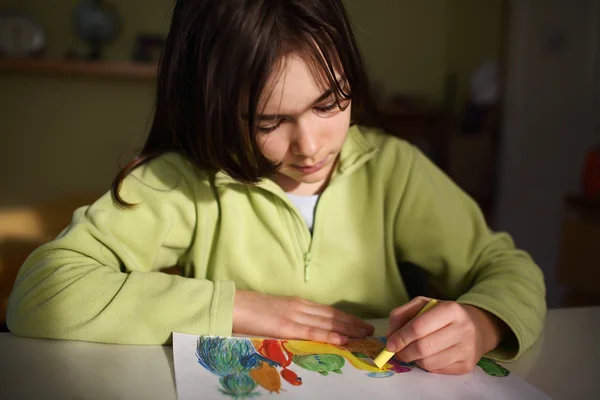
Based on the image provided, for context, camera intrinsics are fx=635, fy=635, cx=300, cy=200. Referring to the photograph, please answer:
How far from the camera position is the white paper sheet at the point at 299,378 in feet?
1.86

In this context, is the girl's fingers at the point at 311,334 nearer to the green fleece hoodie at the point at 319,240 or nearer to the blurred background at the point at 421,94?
the green fleece hoodie at the point at 319,240

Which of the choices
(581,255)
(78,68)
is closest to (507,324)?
(581,255)

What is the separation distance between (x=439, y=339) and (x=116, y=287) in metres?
0.35

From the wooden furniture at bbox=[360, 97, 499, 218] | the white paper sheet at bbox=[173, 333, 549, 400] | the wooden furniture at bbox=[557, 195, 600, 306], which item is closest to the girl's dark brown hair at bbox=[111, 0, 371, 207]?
the white paper sheet at bbox=[173, 333, 549, 400]

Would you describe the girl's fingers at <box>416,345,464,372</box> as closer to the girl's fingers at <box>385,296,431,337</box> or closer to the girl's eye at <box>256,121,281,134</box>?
the girl's fingers at <box>385,296,431,337</box>

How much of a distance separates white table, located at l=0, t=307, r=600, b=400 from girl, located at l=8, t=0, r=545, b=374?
2 centimetres

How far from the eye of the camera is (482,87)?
2.80m

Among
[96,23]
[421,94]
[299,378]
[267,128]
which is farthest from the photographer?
[421,94]

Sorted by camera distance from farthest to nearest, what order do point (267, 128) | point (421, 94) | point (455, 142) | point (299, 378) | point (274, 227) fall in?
1. point (421, 94)
2. point (455, 142)
3. point (274, 227)
4. point (267, 128)
5. point (299, 378)

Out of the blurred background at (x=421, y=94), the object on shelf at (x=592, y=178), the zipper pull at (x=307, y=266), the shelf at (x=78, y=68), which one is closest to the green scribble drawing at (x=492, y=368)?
the zipper pull at (x=307, y=266)

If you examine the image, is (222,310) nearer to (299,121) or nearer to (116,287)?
(116,287)

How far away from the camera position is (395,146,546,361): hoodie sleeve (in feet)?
2.59

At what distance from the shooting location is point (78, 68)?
2.36 meters

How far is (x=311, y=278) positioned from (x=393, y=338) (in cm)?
23
